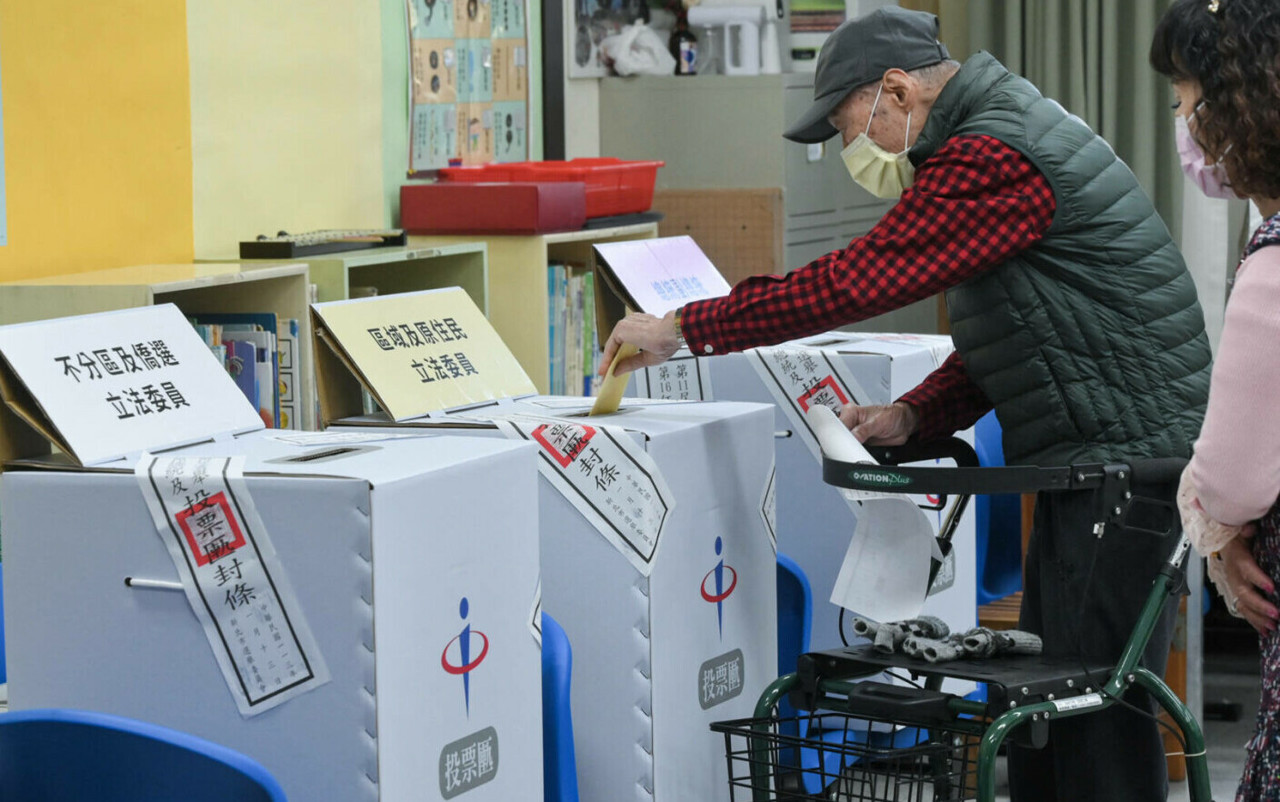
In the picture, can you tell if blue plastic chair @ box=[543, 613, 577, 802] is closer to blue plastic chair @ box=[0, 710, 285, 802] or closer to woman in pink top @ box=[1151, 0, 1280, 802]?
blue plastic chair @ box=[0, 710, 285, 802]

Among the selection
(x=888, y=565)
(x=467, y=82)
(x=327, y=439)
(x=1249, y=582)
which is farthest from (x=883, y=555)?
(x=467, y=82)

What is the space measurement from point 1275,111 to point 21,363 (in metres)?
1.15

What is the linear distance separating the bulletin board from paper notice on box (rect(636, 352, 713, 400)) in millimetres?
1485

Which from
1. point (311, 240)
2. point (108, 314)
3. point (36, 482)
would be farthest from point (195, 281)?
point (36, 482)

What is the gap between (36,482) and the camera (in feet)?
4.79

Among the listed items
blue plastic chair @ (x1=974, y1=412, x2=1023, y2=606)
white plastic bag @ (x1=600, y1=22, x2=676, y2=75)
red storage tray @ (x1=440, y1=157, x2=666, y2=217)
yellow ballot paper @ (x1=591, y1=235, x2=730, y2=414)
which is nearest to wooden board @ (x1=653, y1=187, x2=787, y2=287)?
white plastic bag @ (x1=600, y1=22, x2=676, y2=75)

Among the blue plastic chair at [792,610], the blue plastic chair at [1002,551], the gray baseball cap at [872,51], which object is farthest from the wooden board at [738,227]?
the gray baseball cap at [872,51]

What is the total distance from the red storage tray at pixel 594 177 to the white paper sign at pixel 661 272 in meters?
1.14

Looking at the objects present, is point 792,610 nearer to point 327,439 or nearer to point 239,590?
point 327,439

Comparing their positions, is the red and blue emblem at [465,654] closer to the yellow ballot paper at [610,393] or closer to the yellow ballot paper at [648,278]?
the yellow ballot paper at [610,393]

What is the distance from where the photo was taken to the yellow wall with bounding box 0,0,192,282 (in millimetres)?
2586

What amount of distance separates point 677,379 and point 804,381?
8.1 inches

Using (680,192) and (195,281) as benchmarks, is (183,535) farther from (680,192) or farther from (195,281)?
(680,192)

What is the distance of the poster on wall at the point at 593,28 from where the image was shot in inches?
172
